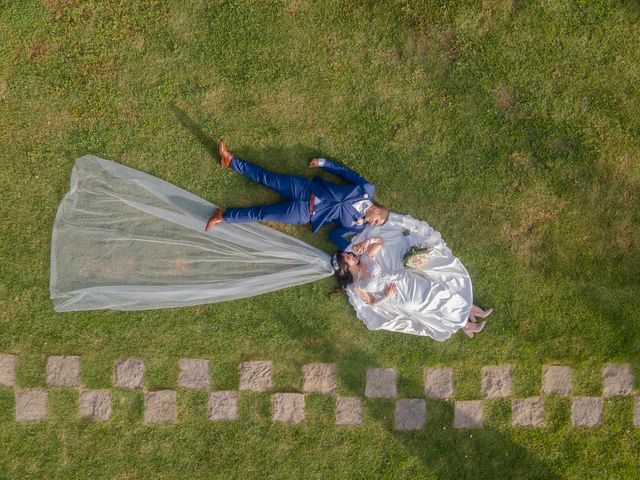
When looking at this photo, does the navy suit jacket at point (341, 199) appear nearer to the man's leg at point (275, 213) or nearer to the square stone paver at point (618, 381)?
the man's leg at point (275, 213)

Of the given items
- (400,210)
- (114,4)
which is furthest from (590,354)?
(114,4)

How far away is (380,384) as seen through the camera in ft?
17.8

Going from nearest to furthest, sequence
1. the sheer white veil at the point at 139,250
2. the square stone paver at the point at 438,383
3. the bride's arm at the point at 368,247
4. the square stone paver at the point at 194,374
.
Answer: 1. the sheer white veil at the point at 139,250
2. the bride's arm at the point at 368,247
3. the square stone paver at the point at 194,374
4. the square stone paver at the point at 438,383

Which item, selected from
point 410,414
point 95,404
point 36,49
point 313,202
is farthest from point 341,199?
point 36,49

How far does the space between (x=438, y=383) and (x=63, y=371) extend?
4.21m

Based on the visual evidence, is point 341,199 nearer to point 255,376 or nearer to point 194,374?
point 255,376

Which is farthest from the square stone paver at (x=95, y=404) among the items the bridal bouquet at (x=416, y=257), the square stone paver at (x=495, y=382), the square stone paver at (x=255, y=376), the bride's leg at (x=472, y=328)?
the square stone paver at (x=495, y=382)

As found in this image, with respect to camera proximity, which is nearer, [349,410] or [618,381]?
[349,410]

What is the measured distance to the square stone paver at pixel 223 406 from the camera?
5258 mm

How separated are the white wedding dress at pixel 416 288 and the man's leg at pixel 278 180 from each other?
2.63 ft

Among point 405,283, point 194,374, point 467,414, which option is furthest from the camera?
point 467,414

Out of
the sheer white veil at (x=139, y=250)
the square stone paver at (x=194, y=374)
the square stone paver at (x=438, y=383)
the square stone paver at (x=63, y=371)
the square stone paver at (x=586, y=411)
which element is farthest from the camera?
the square stone paver at (x=586, y=411)

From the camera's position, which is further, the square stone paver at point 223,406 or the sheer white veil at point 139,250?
the square stone paver at point 223,406

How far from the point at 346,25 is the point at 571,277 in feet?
12.8
